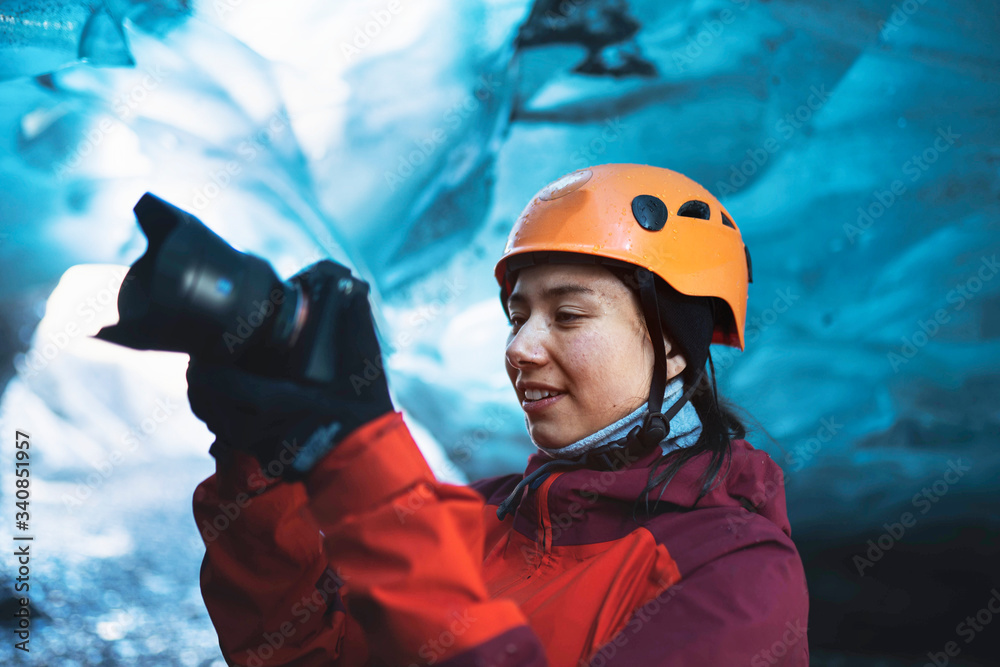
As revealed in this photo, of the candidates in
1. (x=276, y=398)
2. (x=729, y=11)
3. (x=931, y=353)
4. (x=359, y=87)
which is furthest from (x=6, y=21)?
(x=931, y=353)

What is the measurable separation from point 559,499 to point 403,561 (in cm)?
48

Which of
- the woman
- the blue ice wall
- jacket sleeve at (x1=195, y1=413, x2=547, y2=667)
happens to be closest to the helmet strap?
the woman

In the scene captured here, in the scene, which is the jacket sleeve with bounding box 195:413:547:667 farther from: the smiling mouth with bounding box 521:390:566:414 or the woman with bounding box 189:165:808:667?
the smiling mouth with bounding box 521:390:566:414

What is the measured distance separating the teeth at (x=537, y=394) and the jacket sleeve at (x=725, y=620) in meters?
0.40

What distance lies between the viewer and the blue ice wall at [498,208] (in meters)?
2.09

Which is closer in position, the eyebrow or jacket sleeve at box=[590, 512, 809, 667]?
jacket sleeve at box=[590, 512, 809, 667]

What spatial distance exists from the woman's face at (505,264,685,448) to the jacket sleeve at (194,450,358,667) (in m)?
0.47

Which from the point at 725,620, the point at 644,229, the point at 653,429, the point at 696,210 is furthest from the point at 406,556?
the point at 696,210

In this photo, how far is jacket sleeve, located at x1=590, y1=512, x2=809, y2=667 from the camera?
87 centimetres

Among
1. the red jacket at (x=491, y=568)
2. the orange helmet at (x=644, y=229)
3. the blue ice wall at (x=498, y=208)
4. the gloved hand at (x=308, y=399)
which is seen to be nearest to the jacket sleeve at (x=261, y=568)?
the red jacket at (x=491, y=568)

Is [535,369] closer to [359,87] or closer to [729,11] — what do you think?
[359,87]

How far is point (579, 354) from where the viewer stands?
3.89 feet

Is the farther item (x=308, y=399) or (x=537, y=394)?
(x=537, y=394)

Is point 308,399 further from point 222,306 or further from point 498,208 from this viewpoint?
point 498,208
